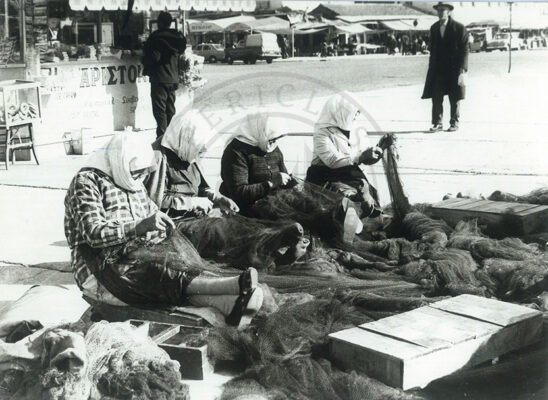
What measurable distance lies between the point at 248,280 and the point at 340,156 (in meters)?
2.38

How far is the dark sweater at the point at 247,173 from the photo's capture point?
5.22 m

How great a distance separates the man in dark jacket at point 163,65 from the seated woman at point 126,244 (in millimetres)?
3796

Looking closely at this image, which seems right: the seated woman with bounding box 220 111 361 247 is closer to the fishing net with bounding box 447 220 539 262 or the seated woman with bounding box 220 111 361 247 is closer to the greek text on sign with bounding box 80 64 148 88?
the fishing net with bounding box 447 220 539 262

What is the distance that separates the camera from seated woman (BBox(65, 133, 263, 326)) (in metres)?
3.84

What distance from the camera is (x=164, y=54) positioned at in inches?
331

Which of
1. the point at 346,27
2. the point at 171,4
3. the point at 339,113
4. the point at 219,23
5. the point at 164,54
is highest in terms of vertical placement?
the point at 171,4

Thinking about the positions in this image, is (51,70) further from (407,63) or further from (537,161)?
(537,161)

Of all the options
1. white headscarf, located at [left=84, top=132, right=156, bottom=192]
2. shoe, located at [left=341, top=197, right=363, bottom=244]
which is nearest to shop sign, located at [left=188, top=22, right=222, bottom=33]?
shoe, located at [left=341, top=197, right=363, bottom=244]

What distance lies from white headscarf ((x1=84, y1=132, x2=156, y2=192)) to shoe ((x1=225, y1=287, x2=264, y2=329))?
854 millimetres

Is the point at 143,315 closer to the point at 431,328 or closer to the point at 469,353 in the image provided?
the point at 431,328

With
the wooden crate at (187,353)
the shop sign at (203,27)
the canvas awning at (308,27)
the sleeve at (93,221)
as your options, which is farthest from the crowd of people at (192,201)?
the shop sign at (203,27)

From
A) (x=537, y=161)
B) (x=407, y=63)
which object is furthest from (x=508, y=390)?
(x=407, y=63)

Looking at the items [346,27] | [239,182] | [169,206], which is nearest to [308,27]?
[346,27]

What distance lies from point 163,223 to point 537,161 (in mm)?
6061
